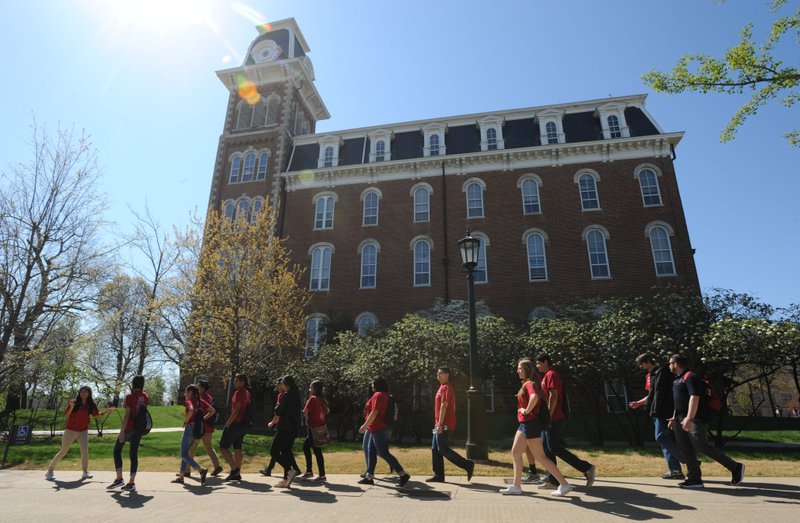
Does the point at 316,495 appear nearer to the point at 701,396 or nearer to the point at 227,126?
the point at 701,396

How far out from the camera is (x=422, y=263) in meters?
25.0

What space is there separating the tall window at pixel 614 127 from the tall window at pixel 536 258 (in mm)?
7069

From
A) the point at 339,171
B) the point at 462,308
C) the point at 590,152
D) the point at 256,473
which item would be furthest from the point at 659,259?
the point at 256,473

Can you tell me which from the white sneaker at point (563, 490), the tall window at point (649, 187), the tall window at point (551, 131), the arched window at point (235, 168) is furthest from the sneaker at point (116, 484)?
the tall window at point (551, 131)

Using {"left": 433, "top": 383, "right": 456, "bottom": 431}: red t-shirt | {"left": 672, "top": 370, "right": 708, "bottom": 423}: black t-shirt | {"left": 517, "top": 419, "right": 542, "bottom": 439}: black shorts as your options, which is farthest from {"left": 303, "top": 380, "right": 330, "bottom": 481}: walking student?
{"left": 672, "top": 370, "right": 708, "bottom": 423}: black t-shirt

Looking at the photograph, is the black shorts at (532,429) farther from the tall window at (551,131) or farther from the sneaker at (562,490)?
the tall window at (551,131)

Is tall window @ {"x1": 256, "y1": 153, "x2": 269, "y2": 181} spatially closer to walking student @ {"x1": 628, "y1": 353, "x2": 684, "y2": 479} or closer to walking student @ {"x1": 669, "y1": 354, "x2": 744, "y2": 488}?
walking student @ {"x1": 628, "y1": 353, "x2": 684, "y2": 479}

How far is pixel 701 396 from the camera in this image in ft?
20.7

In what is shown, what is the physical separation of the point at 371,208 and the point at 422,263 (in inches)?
187

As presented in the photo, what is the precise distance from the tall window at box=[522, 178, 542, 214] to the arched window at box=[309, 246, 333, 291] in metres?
11.3

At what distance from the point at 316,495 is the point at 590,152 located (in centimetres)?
2341

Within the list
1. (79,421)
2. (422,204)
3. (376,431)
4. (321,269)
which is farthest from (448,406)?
(321,269)

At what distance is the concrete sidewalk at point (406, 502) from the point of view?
4.94 metres

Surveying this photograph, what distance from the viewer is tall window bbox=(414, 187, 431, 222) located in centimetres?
2578
